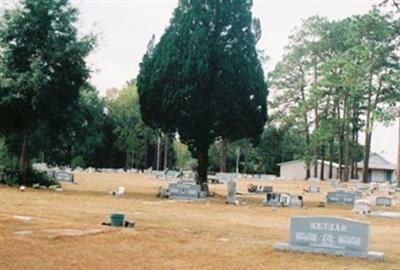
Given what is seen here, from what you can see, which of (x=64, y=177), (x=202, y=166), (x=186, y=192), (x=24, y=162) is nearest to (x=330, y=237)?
(x=186, y=192)

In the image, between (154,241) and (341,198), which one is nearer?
(154,241)

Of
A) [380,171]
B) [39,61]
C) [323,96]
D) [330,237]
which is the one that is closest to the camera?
[330,237]

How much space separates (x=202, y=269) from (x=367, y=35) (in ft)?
103

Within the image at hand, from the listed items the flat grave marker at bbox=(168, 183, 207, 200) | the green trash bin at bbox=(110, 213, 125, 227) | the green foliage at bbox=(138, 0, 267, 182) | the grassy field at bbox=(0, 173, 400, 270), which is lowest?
the grassy field at bbox=(0, 173, 400, 270)

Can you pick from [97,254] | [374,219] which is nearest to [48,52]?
[374,219]

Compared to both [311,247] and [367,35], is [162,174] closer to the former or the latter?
[367,35]

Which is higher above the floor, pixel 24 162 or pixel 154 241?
pixel 24 162

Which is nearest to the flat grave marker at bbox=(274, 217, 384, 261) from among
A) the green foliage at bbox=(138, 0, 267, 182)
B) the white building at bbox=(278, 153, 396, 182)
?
the green foliage at bbox=(138, 0, 267, 182)

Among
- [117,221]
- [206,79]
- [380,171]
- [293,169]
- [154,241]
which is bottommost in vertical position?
[154,241]

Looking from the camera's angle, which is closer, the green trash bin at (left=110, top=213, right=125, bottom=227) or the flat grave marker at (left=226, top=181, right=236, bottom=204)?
the green trash bin at (left=110, top=213, right=125, bottom=227)

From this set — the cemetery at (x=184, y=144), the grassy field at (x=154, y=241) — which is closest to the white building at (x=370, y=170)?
the cemetery at (x=184, y=144)

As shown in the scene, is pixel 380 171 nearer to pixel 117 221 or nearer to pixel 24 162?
pixel 24 162

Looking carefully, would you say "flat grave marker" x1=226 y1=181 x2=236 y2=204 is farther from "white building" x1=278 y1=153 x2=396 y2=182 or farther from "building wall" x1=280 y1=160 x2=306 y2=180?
"building wall" x1=280 y1=160 x2=306 y2=180

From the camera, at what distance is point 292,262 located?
11961mm
